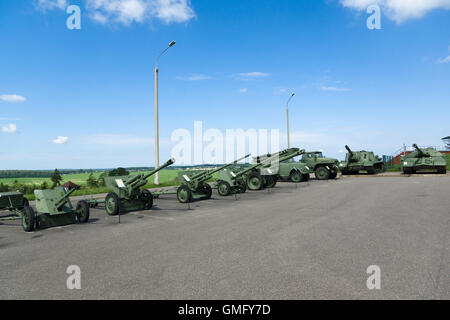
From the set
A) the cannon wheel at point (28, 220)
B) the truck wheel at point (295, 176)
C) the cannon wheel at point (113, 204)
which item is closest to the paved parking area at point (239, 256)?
the cannon wheel at point (28, 220)

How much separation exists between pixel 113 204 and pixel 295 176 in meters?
15.8

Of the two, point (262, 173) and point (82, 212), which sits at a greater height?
point (262, 173)

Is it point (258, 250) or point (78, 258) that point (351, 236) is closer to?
point (258, 250)

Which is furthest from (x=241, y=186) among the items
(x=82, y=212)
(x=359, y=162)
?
(x=359, y=162)

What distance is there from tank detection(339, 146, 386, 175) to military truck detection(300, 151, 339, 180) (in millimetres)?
4238

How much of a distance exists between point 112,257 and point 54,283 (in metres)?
1.22

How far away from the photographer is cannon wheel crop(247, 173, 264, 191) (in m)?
18.6

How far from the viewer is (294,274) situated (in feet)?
14.3

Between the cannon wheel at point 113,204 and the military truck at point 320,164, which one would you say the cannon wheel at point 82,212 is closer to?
the cannon wheel at point 113,204

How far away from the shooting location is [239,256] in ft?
17.2

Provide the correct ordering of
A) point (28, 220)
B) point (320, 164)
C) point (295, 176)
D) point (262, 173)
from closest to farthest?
point (28, 220) < point (262, 173) < point (295, 176) < point (320, 164)

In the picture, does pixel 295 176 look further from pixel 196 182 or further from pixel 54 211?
pixel 54 211
